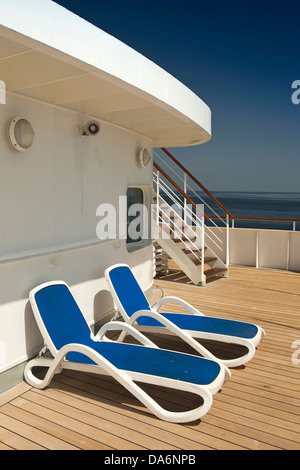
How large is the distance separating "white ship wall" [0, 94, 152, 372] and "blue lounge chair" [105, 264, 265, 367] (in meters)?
0.31

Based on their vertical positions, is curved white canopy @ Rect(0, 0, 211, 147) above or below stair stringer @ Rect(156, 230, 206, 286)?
above

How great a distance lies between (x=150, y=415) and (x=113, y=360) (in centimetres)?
50

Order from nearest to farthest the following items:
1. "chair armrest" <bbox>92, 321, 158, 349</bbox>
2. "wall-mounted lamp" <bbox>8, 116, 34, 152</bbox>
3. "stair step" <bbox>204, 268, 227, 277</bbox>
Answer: "wall-mounted lamp" <bbox>8, 116, 34, 152</bbox>
"chair armrest" <bbox>92, 321, 158, 349</bbox>
"stair step" <bbox>204, 268, 227, 277</bbox>

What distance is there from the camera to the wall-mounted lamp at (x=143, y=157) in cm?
529

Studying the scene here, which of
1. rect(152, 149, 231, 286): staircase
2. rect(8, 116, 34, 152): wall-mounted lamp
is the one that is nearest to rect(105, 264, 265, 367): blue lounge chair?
rect(8, 116, 34, 152): wall-mounted lamp

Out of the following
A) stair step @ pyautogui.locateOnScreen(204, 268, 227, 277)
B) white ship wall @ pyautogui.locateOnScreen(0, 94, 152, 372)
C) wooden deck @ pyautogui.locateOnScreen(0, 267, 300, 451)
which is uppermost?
white ship wall @ pyautogui.locateOnScreen(0, 94, 152, 372)

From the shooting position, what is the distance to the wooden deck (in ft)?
7.96

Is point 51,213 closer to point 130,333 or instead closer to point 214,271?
point 130,333

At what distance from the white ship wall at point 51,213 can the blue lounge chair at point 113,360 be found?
22cm

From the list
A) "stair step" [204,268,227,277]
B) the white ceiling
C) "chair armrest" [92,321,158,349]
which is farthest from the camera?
"stair step" [204,268,227,277]

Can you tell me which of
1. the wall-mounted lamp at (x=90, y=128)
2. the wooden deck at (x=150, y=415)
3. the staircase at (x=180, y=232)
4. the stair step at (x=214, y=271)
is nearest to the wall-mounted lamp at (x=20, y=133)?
the wall-mounted lamp at (x=90, y=128)

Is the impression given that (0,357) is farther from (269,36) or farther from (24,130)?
(269,36)

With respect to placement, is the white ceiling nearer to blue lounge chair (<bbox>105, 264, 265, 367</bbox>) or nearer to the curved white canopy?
the curved white canopy

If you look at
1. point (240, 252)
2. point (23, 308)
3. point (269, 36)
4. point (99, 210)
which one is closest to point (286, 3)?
point (269, 36)
